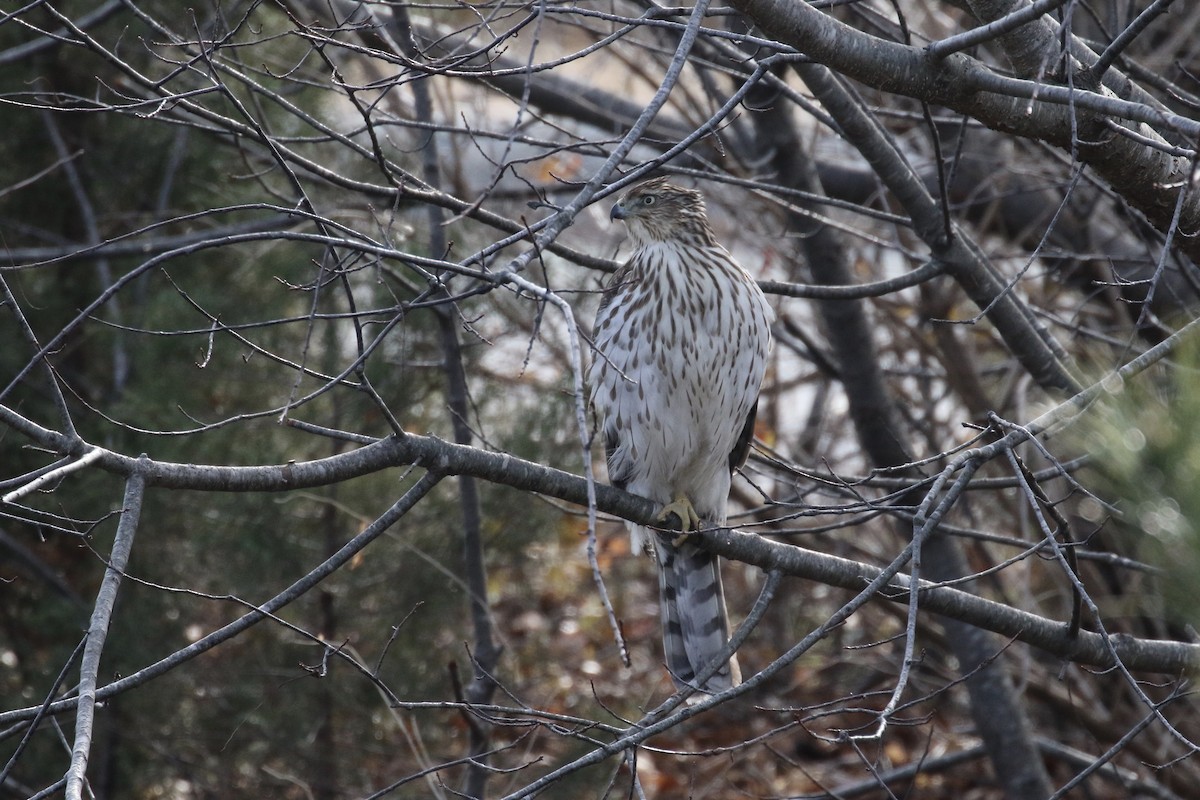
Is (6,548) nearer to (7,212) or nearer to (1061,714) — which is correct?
(7,212)

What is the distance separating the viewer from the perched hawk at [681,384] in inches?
154

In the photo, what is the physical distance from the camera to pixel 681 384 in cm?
391

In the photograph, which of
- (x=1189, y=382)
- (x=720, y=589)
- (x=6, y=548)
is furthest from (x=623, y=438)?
(x=6, y=548)

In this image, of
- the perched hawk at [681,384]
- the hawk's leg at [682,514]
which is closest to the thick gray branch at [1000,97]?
the perched hawk at [681,384]

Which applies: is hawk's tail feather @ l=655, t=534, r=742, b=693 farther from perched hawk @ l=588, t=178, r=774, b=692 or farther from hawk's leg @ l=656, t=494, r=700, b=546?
hawk's leg @ l=656, t=494, r=700, b=546

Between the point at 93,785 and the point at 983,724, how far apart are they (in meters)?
3.69

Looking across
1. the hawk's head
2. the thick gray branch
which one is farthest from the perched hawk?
the thick gray branch

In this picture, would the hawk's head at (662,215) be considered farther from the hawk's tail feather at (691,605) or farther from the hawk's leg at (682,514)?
the hawk's tail feather at (691,605)

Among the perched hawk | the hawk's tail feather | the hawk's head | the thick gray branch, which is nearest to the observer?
the thick gray branch

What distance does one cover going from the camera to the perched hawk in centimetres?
390

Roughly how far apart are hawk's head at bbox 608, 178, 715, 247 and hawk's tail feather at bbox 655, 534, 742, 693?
107 cm

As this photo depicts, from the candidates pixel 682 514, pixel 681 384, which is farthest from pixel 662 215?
pixel 682 514

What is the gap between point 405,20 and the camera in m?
3.86

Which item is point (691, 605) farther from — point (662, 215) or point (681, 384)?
point (662, 215)
